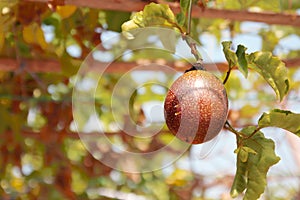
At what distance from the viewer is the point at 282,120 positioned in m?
1.14

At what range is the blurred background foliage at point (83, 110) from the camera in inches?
75.6

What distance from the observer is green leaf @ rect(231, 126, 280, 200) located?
115 centimetres

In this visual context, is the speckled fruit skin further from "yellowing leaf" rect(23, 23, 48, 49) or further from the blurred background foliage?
"yellowing leaf" rect(23, 23, 48, 49)

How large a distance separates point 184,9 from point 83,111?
0.75 metres

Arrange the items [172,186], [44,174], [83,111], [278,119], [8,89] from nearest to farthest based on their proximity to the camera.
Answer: [278,119], [83,111], [8,89], [44,174], [172,186]

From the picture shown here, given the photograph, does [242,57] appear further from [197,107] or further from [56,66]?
[56,66]

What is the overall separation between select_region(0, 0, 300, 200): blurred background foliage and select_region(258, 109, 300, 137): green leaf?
0.69m

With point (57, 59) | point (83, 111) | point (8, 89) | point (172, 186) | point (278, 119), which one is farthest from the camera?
point (172, 186)

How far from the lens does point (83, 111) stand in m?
1.89

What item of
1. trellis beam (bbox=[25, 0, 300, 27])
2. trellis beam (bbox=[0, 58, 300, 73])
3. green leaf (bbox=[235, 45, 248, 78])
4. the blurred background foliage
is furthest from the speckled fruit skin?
trellis beam (bbox=[0, 58, 300, 73])

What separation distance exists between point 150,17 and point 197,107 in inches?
7.8

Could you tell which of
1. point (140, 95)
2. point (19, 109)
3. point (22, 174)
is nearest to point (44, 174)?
point (22, 174)

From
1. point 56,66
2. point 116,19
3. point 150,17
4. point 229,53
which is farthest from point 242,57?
point 56,66

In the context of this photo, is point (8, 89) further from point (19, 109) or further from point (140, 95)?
point (140, 95)
